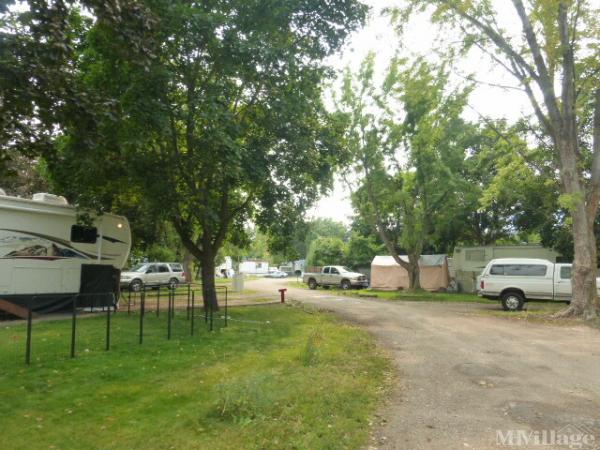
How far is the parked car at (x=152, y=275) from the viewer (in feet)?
87.7

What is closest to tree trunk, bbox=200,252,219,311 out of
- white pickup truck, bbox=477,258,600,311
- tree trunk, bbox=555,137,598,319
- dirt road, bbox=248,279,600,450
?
dirt road, bbox=248,279,600,450

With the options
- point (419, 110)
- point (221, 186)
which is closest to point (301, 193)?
point (221, 186)

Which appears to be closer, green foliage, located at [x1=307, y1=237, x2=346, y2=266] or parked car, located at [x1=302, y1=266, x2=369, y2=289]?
parked car, located at [x1=302, y1=266, x2=369, y2=289]

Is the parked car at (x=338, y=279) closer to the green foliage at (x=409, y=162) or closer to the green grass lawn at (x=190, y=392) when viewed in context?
the green foliage at (x=409, y=162)

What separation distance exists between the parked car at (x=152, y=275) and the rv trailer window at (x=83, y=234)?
11491 mm

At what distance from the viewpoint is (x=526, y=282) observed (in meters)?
17.5

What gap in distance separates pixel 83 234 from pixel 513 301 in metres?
15.6

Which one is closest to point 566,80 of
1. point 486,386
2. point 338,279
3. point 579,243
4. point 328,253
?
point 579,243

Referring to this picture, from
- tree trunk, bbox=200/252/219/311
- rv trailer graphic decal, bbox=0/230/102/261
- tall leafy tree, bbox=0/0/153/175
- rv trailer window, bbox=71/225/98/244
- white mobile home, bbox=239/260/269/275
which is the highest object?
tall leafy tree, bbox=0/0/153/175

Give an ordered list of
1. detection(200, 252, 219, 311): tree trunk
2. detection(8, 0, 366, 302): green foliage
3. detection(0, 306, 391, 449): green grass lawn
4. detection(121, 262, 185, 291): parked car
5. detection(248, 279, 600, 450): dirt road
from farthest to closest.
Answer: detection(121, 262, 185, 291): parked car → detection(200, 252, 219, 311): tree trunk → detection(8, 0, 366, 302): green foliage → detection(248, 279, 600, 450): dirt road → detection(0, 306, 391, 449): green grass lawn

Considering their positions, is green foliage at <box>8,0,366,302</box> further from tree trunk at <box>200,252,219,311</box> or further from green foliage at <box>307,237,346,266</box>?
green foliage at <box>307,237,346,266</box>

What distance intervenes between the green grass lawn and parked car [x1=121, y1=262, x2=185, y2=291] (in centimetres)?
1691

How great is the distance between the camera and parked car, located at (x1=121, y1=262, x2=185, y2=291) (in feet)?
87.7

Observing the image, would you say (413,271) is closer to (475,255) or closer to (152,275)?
(475,255)
